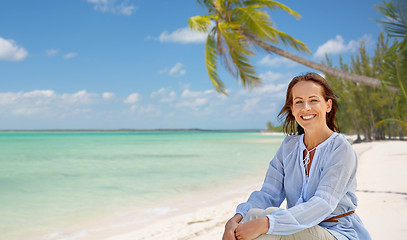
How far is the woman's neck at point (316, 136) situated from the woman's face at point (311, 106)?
26mm

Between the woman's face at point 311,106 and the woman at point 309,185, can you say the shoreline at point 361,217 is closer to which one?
the woman at point 309,185

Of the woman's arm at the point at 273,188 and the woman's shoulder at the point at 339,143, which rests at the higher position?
the woman's shoulder at the point at 339,143

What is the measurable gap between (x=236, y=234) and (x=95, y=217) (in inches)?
175

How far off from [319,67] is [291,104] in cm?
510

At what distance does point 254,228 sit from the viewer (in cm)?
142

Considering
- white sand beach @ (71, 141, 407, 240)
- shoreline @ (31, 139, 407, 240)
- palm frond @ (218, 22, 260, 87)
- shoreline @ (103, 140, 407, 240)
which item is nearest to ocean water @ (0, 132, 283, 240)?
shoreline @ (31, 139, 407, 240)

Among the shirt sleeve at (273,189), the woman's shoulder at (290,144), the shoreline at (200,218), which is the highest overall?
the woman's shoulder at (290,144)

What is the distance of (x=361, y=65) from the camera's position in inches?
899

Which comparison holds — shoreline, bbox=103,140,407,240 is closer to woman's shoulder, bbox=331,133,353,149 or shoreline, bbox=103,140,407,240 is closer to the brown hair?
the brown hair

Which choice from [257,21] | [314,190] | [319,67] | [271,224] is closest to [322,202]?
[314,190]

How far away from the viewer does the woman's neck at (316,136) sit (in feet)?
5.37

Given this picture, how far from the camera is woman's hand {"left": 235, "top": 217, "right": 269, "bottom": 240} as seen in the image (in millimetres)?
1419

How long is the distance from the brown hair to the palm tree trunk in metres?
3.86

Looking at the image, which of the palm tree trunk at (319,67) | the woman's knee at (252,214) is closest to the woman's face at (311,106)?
the woman's knee at (252,214)
